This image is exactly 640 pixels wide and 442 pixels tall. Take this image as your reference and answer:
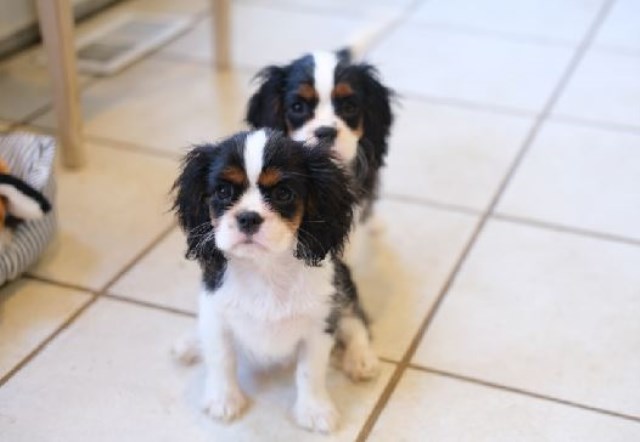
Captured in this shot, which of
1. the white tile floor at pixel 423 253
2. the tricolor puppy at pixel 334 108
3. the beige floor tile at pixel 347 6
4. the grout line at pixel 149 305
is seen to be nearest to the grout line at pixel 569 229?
the white tile floor at pixel 423 253

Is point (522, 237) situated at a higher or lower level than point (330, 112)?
lower

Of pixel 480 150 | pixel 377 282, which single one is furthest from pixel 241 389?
pixel 480 150

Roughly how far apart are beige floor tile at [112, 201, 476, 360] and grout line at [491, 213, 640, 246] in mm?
89

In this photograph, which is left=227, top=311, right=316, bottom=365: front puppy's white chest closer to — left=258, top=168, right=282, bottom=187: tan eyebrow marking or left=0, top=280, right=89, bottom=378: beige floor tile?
left=258, top=168, right=282, bottom=187: tan eyebrow marking

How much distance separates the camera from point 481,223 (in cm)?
211

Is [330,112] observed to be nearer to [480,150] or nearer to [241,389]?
[241,389]

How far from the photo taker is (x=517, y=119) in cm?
257

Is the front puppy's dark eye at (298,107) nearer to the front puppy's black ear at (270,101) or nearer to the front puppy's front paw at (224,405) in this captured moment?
the front puppy's black ear at (270,101)

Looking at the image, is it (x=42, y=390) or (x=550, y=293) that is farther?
(x=550, y=293)

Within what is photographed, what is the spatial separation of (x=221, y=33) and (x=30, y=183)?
1.08 metres

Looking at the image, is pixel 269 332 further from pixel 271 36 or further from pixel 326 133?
pixel 271 36

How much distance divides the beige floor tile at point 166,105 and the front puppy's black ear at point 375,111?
70cm

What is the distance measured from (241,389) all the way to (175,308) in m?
0.28

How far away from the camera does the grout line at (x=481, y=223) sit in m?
1.59
